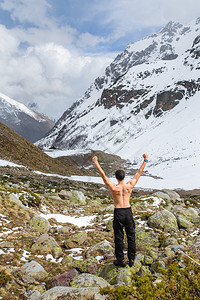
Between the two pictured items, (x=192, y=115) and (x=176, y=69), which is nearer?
(x=192, y=115)

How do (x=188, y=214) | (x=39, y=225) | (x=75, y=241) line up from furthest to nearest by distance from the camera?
(x=188, y=214)
(x=39, y=225)
(x=75, y=241)

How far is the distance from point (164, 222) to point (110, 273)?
6.48 meters

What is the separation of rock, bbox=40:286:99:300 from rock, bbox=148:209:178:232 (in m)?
7.44

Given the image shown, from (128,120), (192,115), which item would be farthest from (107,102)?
(192,115)

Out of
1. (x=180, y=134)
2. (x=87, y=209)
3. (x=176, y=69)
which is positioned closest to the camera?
(x=87, y=209)

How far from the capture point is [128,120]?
150250 mm

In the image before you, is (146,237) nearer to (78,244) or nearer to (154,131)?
(78,244)

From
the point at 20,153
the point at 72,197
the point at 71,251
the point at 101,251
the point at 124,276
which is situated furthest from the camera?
the point at 20,153

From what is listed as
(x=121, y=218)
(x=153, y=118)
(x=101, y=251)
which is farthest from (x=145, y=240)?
(x=153, y=118)

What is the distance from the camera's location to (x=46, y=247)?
312 inches

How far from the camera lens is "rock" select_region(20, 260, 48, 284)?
19.0ft

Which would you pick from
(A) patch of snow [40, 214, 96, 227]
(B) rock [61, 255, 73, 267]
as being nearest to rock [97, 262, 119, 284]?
(B) rock [61, 255, 73, 267]

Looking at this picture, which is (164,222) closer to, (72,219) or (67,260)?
(72,219)

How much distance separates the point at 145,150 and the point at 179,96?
192 feet
